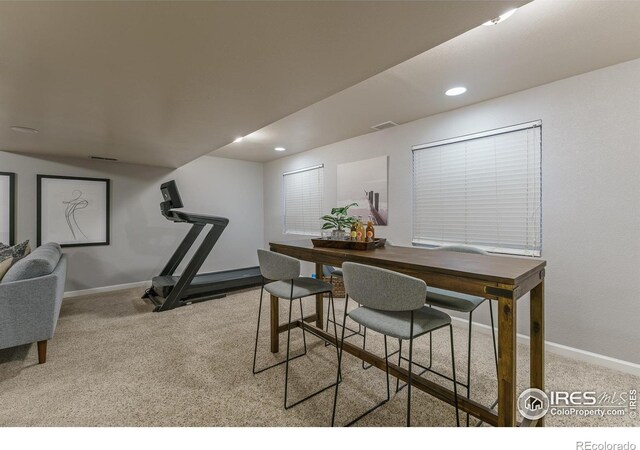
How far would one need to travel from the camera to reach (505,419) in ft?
4.02

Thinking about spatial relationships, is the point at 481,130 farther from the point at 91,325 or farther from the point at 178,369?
the point at 91,325

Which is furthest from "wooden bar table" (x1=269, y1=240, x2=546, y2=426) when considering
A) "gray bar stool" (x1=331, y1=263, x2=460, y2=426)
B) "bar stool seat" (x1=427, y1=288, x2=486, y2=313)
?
"bar stool seat" (x1=427, y1=288, x2=486, y2=313)

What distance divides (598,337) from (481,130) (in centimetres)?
198

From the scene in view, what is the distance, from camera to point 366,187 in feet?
12.5

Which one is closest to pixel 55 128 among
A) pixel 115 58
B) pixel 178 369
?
pixel 115 58

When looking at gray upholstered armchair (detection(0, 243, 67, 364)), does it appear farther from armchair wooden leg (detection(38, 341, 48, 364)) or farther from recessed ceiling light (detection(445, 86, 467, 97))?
recessed ceiling light (detection(445, 86, 467, 97))

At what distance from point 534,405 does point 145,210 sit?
5.19 m

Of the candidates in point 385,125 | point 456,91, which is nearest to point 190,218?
point 385,125

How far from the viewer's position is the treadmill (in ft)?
11.7

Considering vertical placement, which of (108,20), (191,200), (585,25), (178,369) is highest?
(585,25)

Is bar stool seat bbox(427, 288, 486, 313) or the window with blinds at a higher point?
the window with blinds

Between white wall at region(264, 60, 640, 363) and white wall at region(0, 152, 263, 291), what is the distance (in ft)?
14.2
